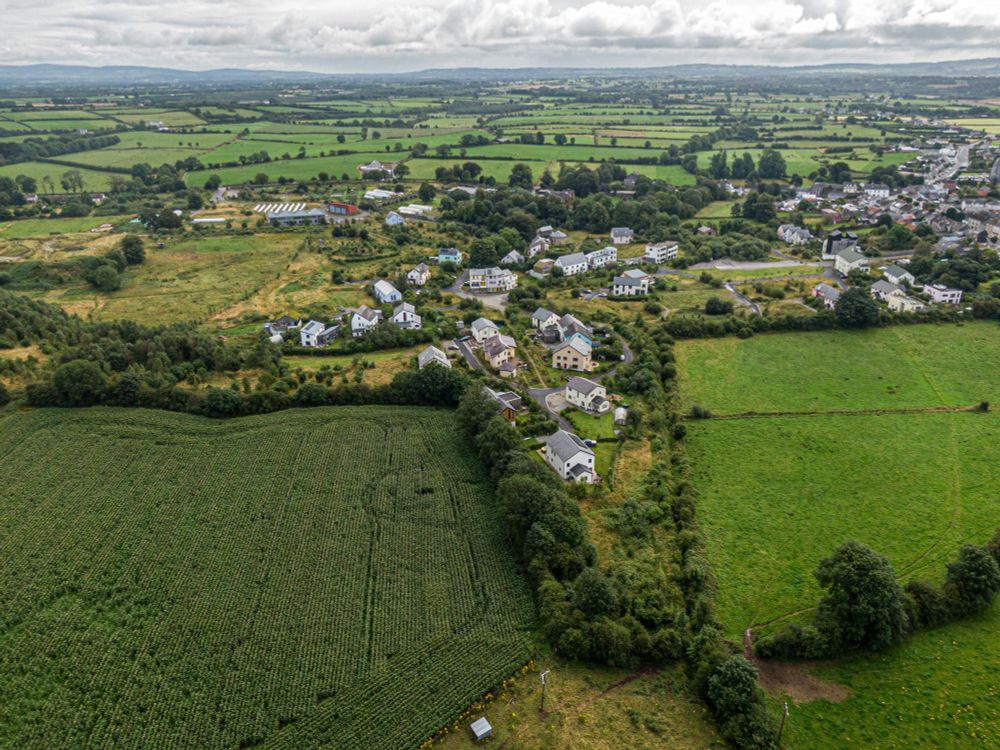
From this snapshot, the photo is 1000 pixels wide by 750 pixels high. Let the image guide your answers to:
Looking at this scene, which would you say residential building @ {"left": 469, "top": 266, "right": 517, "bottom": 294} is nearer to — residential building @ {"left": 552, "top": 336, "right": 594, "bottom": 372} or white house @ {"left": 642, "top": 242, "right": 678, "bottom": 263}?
white house @ {"left": 642, "top": 242, "right": 678, "bottom": 263}

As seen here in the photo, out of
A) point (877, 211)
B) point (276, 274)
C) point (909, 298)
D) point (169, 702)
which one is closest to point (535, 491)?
point (169, 702)

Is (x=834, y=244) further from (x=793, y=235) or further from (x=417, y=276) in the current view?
(x=417, y=276)

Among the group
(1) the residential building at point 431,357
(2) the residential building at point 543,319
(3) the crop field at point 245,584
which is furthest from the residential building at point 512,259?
(3) the crop field at point 245,584

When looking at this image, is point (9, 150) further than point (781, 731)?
Yes

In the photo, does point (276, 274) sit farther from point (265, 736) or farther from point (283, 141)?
point (283, 141)

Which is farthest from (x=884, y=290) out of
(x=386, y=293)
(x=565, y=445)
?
(x=386, y=293)
